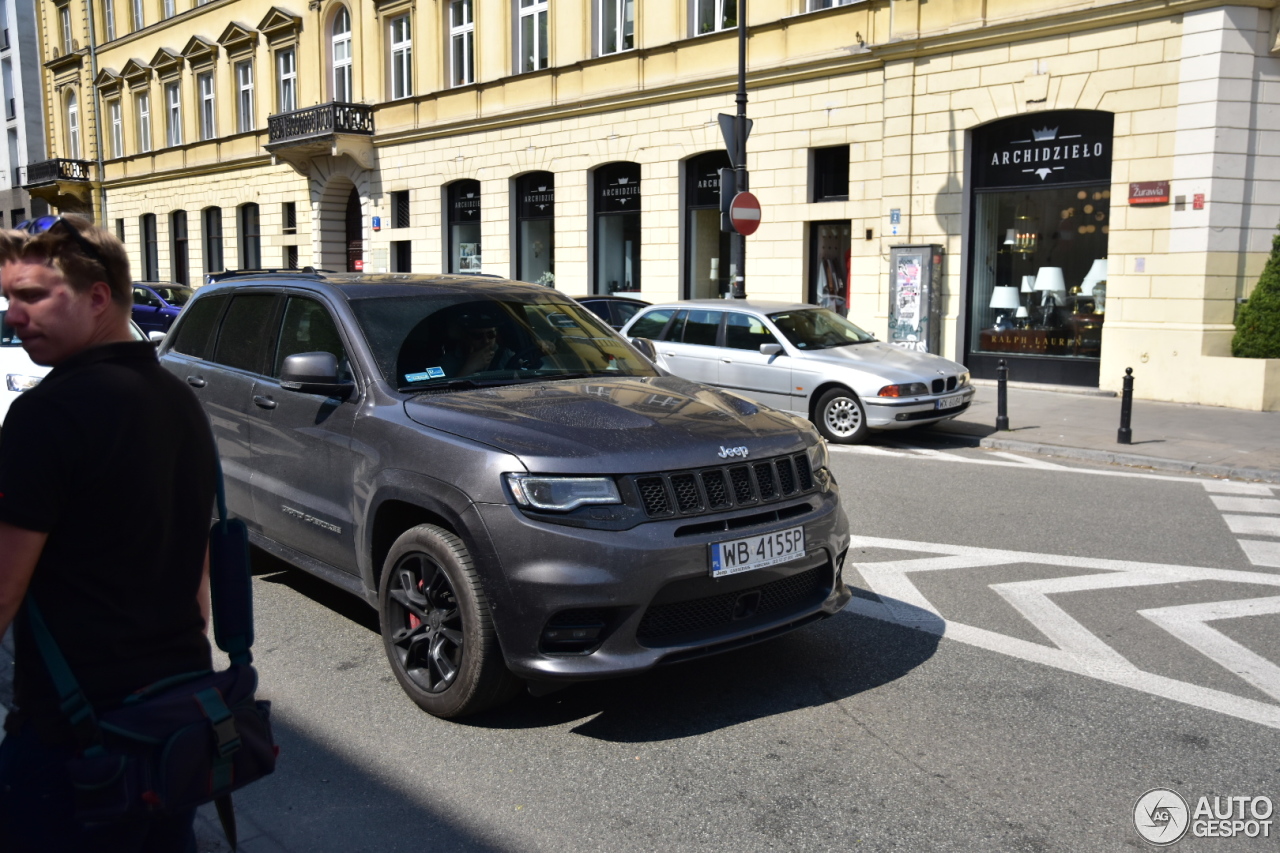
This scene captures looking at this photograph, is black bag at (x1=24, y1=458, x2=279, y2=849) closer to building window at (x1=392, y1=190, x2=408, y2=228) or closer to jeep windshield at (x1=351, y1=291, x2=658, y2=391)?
jeep windshield at (x1=351, y1=291, x2=658, y2=391)

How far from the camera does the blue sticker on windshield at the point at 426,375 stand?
4.65 meters

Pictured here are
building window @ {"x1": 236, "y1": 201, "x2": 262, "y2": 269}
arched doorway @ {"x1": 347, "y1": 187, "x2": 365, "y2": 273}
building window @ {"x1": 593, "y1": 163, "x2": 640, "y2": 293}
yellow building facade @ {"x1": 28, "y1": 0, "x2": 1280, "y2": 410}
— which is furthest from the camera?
building window @ {"x1": 236, "y1": 201, "x2": 262, "y2": 269}

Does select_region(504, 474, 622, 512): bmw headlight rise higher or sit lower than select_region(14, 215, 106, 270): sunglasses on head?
lower

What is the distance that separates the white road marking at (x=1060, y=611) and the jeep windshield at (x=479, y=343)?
1.86 m

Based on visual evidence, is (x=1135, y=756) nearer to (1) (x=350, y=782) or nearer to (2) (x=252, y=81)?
(1) (x=350, y=782)

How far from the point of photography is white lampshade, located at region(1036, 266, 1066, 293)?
16.3m

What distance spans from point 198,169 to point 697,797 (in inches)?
1473

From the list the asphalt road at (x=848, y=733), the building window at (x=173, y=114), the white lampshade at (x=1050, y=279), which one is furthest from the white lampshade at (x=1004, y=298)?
the building window at (x=173, y=114)

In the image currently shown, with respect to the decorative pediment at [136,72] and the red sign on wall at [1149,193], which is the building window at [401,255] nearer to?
the decorative pediment at [136,72]

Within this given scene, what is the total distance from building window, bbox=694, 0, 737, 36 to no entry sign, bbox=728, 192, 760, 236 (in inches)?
217

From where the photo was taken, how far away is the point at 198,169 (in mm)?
36312

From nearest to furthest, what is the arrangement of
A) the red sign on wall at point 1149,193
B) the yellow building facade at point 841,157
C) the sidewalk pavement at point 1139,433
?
the sidewalk pavement at point 1139,433 → the yellow building facade at point 841,157 → the red sign on wall at point 1149,193

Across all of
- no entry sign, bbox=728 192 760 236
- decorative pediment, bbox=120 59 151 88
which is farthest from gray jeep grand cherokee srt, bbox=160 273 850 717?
decorative pediment, bbox=120 59 151 88

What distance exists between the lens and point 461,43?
1026 inches
